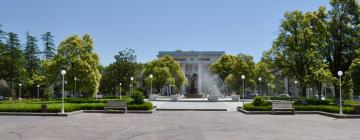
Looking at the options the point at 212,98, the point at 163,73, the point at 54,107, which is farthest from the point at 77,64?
the point at 163,73

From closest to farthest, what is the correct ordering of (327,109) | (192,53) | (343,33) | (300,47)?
(327,109) → (343,33) → (300,47) → (192,53)

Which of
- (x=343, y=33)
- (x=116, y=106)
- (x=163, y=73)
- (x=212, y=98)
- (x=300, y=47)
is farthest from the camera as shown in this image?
(x=163, y=73)

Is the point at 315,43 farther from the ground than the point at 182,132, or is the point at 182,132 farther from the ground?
the point at 315,43

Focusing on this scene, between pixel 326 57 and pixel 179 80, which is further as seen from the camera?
pixel 179 80

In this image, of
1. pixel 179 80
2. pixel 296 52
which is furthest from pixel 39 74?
pixel 296 52

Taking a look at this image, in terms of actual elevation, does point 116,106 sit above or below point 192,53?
below

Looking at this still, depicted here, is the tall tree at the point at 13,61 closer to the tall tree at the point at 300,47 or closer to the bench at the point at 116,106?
the tall tree at the point at 300,47

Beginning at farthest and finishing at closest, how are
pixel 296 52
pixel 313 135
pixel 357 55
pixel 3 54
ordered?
pixel 3 54 → pixel 296 52 → pixel 357 55 → pixel 313 135

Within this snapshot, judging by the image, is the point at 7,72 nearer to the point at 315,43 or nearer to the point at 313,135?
the point at 315,43

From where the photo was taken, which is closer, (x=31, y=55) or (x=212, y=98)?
(x=212, y=98)

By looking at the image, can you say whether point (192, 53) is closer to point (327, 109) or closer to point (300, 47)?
point (300, 47)

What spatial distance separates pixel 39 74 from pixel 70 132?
74952 mm

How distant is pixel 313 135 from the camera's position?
45.9 feet

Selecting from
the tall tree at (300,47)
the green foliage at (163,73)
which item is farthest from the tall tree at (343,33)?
the green foliage at (163,73)
